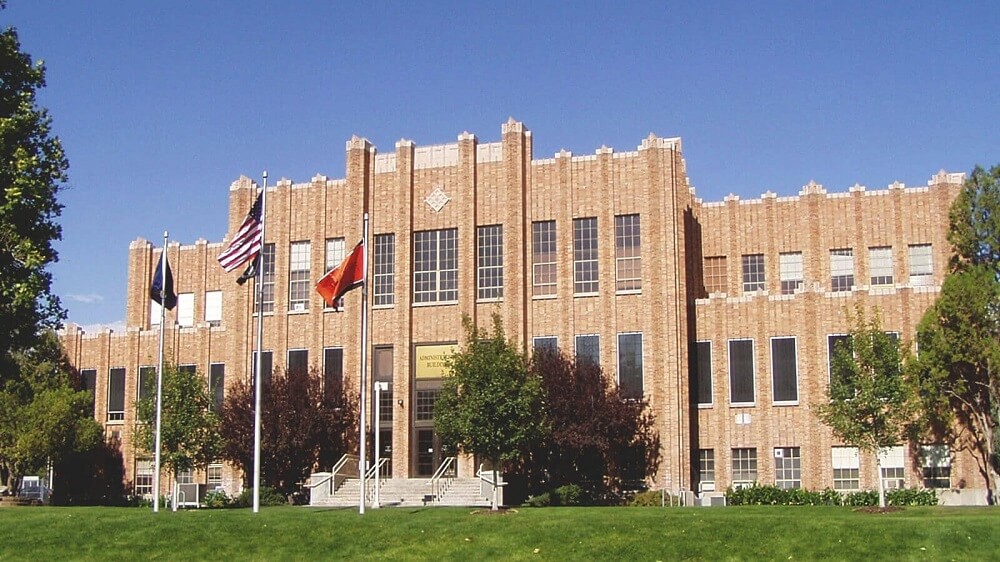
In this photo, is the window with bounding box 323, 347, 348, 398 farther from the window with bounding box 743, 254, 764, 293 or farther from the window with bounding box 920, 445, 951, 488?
the window with bounding box 920, 445, 951, 488

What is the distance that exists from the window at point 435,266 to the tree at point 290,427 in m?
5.60

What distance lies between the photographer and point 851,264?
53625mm

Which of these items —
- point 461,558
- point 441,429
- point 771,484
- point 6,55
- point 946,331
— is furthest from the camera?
point 771,484

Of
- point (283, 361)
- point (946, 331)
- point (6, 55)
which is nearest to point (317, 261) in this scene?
point (283, 361)

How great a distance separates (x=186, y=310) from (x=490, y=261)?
708 inches

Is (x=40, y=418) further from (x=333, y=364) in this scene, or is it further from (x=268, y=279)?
(x=333, y=364)

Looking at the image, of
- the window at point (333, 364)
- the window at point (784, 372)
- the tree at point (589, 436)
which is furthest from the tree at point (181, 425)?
the window at point (784, 372)

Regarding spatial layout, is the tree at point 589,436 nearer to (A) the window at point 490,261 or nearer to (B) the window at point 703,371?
(B) the window at point 703,371

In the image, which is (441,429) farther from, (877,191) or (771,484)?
(877,191)

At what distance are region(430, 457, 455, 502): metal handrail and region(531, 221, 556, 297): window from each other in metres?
7.86

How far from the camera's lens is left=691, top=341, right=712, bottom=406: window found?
5022cm

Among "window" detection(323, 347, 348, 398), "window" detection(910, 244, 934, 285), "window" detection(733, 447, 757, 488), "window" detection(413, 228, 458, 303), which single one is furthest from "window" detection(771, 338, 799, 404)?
"window" detection(323, 347, 348, 398)

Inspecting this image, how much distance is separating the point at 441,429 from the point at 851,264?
2308cm

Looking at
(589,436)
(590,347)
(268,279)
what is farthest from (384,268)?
(589,436)
